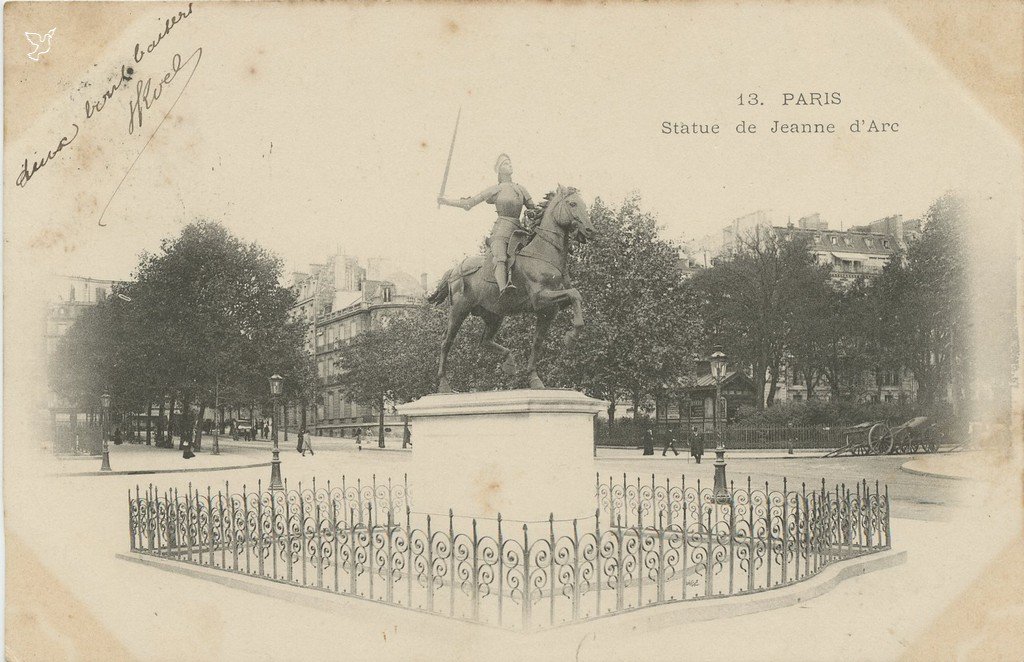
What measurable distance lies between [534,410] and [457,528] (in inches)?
66.5

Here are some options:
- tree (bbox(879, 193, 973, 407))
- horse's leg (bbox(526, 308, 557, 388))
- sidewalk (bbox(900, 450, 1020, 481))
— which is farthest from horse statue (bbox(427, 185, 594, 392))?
tree (bbox(879, 193, 973, 407))

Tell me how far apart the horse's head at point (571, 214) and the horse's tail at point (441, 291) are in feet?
5.77

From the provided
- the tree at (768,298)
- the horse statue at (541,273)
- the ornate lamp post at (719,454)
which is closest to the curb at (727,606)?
the horse statue at (541,273)

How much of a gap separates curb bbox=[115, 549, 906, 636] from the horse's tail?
4.08m

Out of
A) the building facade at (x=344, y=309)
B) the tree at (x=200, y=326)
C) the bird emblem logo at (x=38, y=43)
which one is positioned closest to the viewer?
the bird emblem logo at (x=38, y=43)

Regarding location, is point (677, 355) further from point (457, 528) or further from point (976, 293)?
point (457, 528)

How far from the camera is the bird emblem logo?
883 centimetres

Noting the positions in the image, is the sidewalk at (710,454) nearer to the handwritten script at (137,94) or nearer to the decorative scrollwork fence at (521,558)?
the decorative scrollwork fence at (521,558)

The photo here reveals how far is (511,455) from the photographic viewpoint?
9.09 metres

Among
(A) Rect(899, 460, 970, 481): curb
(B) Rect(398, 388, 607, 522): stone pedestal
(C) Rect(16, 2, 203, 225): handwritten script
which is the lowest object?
(A) Rect(899, 460, 970, 481): curb

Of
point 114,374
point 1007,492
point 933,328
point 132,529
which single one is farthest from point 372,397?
point 1007,492

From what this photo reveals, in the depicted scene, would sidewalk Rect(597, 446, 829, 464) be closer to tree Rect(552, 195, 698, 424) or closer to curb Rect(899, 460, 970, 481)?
tree Rect(552, 195, 698, 424)

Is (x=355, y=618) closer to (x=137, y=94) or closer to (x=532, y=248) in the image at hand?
(x=532, y=248)

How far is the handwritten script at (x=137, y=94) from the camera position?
9250mm
